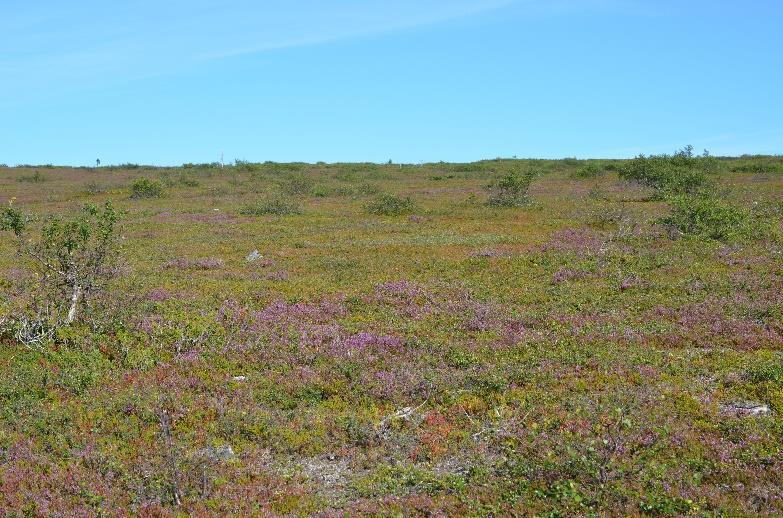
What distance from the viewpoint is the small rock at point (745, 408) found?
10211mm

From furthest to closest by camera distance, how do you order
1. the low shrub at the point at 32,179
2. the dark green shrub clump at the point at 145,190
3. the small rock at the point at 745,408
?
the low shrub at the point at 32,179 → the dark green shrub clump at the point at 145,190 → the small rock at the point at 745,408

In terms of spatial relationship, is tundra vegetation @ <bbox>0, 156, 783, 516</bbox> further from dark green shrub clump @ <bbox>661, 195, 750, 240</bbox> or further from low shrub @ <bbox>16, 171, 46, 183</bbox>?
low shrub @ <bbox>16, 171, 46, 183</bbox>

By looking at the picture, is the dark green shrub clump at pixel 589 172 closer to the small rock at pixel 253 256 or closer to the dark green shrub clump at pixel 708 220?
the dark green shrub clump at pixel 708 220

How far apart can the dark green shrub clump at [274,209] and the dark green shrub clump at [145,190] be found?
1642cm

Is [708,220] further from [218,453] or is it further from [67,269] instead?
[67,269]

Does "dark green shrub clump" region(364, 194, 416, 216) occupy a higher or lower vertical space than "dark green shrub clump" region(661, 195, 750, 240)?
higher

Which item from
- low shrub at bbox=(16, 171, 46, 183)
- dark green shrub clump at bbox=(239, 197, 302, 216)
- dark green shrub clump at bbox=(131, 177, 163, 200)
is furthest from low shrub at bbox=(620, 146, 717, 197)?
low shrub at bbox=(16, 171, 46, 183)

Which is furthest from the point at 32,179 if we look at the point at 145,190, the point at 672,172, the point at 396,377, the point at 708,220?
the point at 396,377

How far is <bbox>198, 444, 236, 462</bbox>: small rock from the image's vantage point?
941 cm

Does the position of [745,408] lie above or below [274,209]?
below

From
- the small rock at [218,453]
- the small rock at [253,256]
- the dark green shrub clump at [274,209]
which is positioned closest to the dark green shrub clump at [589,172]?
the dark green shrub clump at [274,209]

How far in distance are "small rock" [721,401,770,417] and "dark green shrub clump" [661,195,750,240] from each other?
682 inches

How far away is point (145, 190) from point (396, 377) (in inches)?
1920

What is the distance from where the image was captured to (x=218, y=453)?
965 cm
